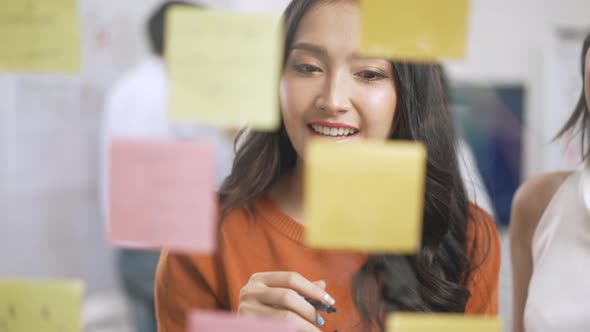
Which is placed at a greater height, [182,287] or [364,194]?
[364,194]

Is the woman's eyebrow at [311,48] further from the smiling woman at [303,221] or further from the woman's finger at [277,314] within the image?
the woman's finger at [277,314]

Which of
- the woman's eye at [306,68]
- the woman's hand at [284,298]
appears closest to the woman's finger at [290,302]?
the woman's hand at [284,298]

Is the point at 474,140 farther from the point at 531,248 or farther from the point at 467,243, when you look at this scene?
the point at 467,243

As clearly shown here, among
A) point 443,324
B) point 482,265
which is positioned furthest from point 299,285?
point 482,265

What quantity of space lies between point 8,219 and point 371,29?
6.53 ft

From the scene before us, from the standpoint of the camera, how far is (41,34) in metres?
0.53

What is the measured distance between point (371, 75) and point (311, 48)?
6 cm

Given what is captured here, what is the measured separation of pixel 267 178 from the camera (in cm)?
71

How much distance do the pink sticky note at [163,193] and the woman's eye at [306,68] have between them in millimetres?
124

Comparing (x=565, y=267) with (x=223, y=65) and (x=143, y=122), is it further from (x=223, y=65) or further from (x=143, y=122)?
(x=143, y=122)

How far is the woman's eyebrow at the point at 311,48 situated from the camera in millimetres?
525

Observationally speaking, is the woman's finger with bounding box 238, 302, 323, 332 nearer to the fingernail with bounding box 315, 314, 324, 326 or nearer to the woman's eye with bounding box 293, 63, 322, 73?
the fingernail with bounding box 315, 314, 324, 326

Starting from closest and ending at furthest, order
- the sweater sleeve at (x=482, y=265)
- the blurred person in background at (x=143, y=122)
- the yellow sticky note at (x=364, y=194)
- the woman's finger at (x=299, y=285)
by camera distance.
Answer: the yellow sticky note at (x=364, y=194) → the woman's finger at (x=299, y=285) → the sweater sleeve at (x=482, y=265) → the blurred person in background at (x=143, y=122)

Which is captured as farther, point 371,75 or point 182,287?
point 182,287
